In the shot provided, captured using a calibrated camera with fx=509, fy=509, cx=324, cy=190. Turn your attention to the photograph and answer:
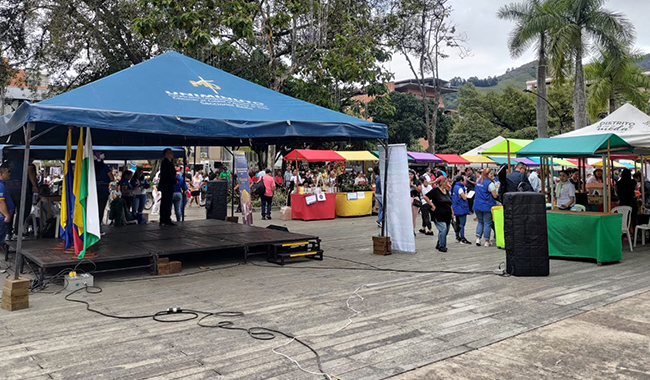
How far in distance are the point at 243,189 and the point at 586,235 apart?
797 centimetres

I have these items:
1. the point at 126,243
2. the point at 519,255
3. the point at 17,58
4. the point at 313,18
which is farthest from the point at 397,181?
the point at 17,58

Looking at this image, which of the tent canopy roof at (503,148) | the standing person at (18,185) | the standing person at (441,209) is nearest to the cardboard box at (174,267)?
the standing person at (18,185)

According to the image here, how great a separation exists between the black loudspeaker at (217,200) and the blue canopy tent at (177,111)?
4404mm

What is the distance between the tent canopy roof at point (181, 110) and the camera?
699cm

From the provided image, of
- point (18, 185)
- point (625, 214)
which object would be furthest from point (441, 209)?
point (18, 185)

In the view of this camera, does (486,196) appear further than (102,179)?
No

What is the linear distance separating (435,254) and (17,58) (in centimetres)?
1938

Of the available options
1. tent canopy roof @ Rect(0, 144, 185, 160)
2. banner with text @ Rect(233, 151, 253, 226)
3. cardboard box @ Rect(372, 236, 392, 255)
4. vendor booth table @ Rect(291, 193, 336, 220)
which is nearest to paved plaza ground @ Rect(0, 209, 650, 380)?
cardboard box @ Rect(372, 236, 392, 255)

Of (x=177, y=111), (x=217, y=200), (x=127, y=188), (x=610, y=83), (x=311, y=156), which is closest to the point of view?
(x=177, y=111)

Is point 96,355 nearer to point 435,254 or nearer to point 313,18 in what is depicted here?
point 435,254

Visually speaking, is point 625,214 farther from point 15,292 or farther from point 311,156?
point 311,156

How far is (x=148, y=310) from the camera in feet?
19.3

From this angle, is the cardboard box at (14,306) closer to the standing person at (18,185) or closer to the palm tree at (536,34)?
the standing person at (18,185)

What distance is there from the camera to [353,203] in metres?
18.2
